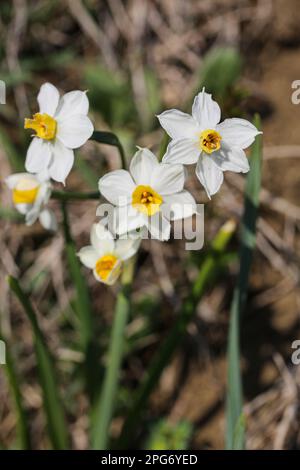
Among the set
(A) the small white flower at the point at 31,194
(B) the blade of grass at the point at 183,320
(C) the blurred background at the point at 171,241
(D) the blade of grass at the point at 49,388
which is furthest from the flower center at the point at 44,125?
(C) the blurred background at the point at 171,241

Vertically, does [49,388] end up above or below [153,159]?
below

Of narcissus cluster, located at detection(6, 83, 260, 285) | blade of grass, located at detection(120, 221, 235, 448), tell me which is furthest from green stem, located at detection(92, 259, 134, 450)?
narcissus cluster, located at detection(6, 83, 260, 285)

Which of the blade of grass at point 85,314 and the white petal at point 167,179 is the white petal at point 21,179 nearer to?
the blade of grass at point 85,314

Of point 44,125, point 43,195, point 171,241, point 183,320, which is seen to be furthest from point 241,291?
point 171,241

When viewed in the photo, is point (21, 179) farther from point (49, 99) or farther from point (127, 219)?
point (127, 219)

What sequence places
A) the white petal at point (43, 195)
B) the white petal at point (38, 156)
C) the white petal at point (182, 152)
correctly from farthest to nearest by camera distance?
1. the white petal at point (43, 195)
2. the white petal at point (38, 156)
3. the white petal at point (182, 152)

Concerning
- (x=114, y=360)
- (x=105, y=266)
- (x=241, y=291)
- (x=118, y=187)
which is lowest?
(x=114, y=360)

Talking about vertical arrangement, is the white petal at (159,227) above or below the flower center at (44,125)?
below

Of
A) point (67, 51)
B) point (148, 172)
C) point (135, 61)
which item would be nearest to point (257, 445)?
point (148, 172)
